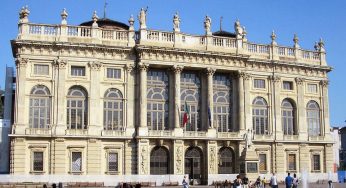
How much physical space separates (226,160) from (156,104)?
31.0 feet

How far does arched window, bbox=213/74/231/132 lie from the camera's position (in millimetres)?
52938

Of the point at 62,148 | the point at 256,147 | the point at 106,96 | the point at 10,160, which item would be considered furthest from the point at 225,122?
the point at 10,160

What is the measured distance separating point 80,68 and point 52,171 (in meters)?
10.2

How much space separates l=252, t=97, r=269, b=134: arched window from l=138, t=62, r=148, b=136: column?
12.9m

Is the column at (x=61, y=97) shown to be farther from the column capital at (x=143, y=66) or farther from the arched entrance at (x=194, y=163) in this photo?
the arched entrance at (x=194, y=163)

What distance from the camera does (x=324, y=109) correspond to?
58312 mm

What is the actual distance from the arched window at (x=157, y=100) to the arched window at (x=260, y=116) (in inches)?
404

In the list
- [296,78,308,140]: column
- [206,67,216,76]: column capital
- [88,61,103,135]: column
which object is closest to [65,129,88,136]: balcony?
[88,61,103,135]: column

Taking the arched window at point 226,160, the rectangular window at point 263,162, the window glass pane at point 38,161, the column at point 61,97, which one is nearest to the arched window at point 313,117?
the rectangular window at point 263,162

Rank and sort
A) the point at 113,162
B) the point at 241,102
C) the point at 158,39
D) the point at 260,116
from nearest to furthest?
the point at 113,162 < the point at 158,39 < the point at 241,102 < the point at 260,116

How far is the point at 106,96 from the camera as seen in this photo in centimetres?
4931

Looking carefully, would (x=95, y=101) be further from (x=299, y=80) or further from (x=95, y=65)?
(x=299, y=80)

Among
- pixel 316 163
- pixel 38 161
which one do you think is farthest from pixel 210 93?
pixel 38 161

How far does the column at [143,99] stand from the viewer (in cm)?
4856
